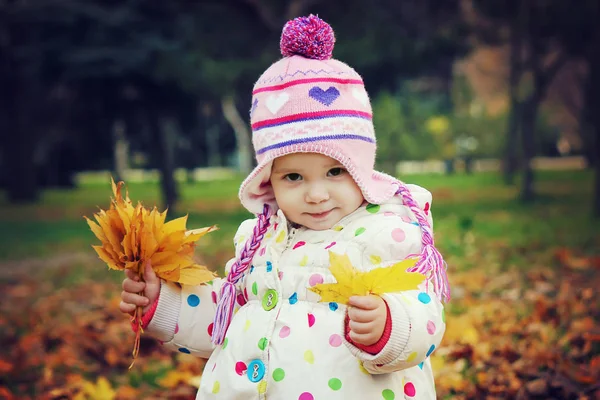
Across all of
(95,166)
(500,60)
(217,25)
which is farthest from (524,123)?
(95,166)

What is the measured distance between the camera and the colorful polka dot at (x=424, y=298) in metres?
1.69

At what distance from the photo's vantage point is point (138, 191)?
40.8 ft

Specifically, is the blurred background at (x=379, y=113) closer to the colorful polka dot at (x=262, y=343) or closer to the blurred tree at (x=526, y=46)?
the blurred tree at (x=526, y=46)

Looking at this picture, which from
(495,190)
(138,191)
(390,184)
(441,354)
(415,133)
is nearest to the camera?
(390,184)

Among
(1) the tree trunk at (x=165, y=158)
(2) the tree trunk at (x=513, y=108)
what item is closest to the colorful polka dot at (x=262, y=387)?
(2) the tree trunk at (x=513, y=108)

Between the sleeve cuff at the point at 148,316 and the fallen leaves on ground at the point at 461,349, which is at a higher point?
the sleeve cuff at the point at 148,316

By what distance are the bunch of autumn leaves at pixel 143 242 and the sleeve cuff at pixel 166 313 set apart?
0.15 feet

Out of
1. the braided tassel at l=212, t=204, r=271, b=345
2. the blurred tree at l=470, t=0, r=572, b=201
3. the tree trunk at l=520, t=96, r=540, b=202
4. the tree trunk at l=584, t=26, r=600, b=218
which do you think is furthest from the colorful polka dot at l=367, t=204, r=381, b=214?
the tree trunk at l=520, t=96, r=540, b=202

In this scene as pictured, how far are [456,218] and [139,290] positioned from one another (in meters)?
7.73

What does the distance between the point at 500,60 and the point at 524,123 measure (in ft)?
3.04

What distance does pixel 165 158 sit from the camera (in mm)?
11969

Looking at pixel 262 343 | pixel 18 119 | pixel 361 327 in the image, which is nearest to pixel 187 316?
pixel 262 343

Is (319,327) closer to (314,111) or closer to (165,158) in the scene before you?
(314,111)

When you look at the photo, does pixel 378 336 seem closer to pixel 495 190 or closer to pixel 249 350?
pixel 249 350
